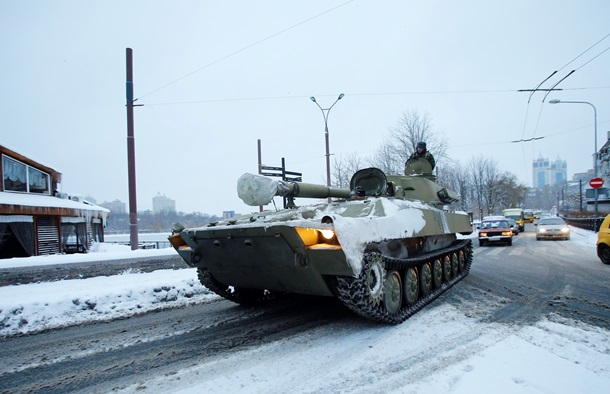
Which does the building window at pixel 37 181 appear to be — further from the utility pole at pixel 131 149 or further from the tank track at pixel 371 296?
the tank track at pixel 371 296

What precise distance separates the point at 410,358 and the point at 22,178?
69.3 ft

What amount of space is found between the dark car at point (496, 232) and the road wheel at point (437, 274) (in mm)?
13919

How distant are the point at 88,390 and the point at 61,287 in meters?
4.90

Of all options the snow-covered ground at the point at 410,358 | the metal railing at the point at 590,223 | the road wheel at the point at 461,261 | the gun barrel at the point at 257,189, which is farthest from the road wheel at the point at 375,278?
the metal railing at the point at 590,223

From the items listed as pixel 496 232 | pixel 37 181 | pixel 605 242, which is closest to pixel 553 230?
pixel 496 232

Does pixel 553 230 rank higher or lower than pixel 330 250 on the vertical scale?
lower

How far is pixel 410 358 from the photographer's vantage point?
4.04 metres

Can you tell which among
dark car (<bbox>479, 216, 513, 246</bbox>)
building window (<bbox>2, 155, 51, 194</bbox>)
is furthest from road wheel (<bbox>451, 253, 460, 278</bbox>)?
building window (<bbox>2, 155, 51, 194</bbox>)

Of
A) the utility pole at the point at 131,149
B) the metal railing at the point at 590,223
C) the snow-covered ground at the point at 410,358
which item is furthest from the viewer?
the metal railing at the point at 590,223

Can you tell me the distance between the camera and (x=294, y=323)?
5.52 meters

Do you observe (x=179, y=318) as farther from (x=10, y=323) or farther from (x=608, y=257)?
(x=608, y=257)

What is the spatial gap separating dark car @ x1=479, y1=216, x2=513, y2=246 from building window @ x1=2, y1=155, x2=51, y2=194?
74.3 feet

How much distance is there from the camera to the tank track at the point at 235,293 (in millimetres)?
6277

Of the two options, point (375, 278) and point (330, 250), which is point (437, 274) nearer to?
point (375, 278)
